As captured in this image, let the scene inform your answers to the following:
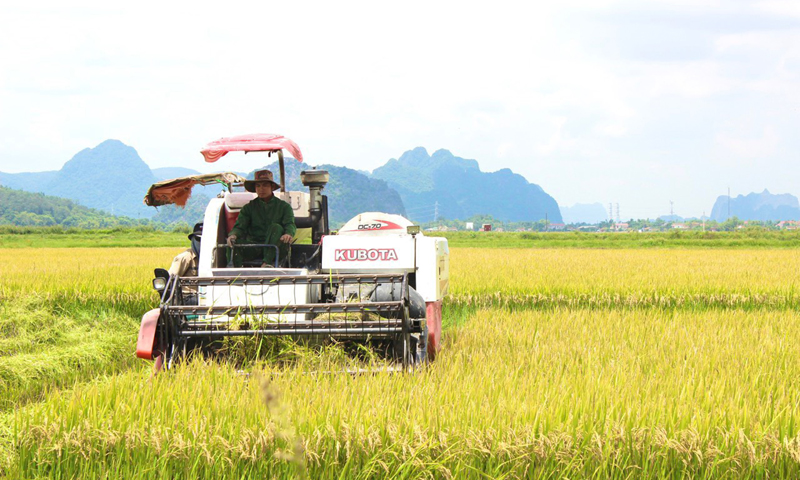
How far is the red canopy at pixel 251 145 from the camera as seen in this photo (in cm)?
599

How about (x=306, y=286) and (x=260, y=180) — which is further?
(x=260, y=180)

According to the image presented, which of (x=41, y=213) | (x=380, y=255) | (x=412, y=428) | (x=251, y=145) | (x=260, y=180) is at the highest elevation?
(x=41, y=213)

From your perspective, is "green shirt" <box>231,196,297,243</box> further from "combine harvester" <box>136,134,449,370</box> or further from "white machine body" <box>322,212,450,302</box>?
"white machine body" <box>322,212,450,302</box>

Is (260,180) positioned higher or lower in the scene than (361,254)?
higher

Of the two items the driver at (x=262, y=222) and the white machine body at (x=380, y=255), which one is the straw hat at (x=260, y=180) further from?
the white machine body at (x=380, y=255)

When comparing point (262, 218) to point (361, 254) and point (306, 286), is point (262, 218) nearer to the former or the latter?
point (361, 254)

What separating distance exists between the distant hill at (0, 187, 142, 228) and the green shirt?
16793cm

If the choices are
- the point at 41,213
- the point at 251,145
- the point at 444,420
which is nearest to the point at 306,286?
the point at 251,145

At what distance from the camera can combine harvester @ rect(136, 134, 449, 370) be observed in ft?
16.2

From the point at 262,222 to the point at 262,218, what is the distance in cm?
4

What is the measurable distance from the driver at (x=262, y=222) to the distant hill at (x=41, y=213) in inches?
6611

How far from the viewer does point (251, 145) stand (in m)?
6.02

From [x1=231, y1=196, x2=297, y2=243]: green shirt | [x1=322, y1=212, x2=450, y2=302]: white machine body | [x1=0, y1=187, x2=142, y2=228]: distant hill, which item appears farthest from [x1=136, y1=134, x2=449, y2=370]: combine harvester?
[x1=0, y1=187, x2=142, y2=228]: distant hill

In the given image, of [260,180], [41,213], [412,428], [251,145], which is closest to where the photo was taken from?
[412,428]
